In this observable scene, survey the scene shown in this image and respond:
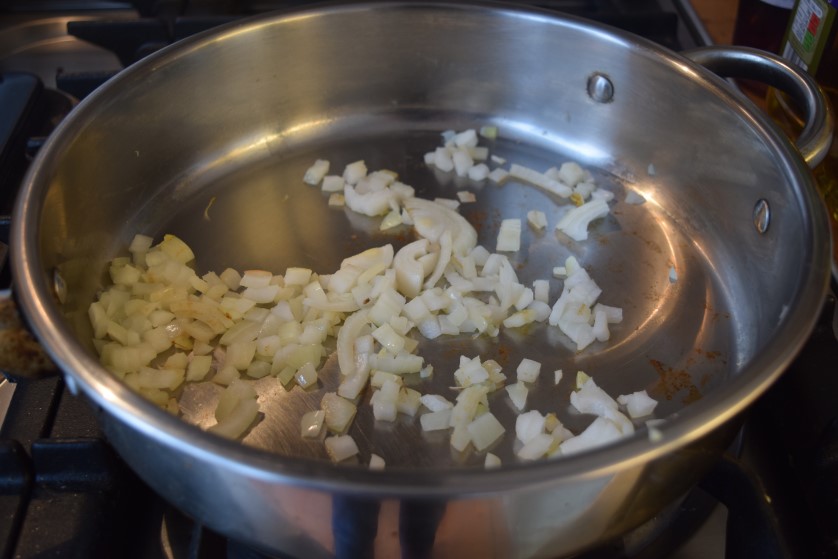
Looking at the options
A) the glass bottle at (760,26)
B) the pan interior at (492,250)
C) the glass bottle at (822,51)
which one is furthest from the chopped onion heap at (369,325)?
the glass bottle at (760,26)

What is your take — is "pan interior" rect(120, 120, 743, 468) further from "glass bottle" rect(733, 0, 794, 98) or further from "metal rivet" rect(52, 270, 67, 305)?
"glass bottle" rect(733, 0, 794, 98)

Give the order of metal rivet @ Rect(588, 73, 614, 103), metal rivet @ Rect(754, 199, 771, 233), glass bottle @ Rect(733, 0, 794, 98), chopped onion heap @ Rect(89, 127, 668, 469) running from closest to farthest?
chopped onion heap @ Rect(89, 127, 668, 469)
metal rivet @ Rect(754, 199, 771, 233)
metal rivet @ Rect(588, 73, 614, 103)
glass bottle @ Rect(733, 0, 794, 98)

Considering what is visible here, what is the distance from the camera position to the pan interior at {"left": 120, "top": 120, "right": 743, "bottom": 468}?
2.89 feet

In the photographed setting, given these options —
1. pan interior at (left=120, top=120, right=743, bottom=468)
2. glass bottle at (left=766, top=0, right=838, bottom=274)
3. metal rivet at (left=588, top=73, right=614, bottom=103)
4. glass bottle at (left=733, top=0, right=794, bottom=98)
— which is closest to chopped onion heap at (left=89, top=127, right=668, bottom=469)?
pan interior at (left=120, top=120, right=743, bottom=468)

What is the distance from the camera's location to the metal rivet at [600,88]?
1.17m

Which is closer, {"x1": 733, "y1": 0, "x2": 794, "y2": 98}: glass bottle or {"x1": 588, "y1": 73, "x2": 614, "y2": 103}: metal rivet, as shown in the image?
{"x1": 588, "y1": 73, "x2": 614, "y2": 103}: metal rivet

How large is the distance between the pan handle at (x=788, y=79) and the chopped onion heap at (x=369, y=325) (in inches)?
9.2

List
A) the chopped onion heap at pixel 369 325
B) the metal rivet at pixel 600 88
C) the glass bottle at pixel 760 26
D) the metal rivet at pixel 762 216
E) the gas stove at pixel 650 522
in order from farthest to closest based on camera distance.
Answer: the glass bottle at pixel 760 26 → the metal rivet at pixel 600 88 → the metal rivet at pixel 762 216 → the chopped onion heap at pixel 369 325 → the gas stove at pixel 650 522

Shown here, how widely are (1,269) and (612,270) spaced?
0.75 meters

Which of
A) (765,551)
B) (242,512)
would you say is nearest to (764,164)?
(765,551)

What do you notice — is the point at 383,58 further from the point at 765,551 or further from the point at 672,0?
the point at 765,551

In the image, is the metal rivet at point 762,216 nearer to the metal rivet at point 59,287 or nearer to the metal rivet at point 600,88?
the metal rivet at point 600,88

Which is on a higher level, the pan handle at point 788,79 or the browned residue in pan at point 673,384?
the pan handle at point 788,79

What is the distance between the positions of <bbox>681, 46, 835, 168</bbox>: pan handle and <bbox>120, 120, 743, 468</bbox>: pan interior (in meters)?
0.19
